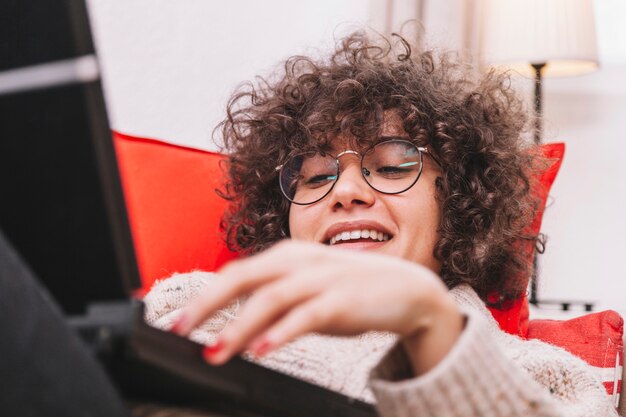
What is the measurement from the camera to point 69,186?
432 mm

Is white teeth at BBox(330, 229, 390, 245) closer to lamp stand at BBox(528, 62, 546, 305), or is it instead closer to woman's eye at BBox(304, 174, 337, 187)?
woman's eye at BBox(304, 174, 337, 187)

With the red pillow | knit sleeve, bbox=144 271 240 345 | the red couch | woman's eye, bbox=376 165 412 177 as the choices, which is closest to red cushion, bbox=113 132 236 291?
the red couch

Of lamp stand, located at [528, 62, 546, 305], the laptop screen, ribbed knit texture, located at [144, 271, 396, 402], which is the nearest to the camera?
the laptop screen

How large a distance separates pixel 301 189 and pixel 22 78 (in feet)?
2.80

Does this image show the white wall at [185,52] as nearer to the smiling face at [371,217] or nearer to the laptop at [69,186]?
the smiling face at [371,217]

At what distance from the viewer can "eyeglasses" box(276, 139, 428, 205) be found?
118 centimetres

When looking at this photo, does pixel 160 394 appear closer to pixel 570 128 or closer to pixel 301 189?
pixel 301 189

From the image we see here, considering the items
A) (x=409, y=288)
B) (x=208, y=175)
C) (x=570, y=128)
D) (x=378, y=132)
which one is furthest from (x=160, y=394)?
(x=570, y=128)

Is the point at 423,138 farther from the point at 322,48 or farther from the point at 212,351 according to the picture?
the point at 322,48

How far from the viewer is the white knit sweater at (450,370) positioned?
1.74 ft

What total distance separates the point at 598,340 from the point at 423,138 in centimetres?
46

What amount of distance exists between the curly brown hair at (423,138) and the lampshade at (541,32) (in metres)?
0.66

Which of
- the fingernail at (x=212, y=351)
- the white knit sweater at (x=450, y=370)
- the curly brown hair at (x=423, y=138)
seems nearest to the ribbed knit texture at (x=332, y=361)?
the white knit sweater at (x=450, y=370)

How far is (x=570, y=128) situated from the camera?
2451 millimetres
